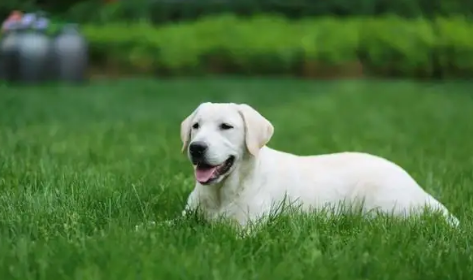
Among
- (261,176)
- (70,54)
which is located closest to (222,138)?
(261,176)

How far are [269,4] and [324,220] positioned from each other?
51.5ft

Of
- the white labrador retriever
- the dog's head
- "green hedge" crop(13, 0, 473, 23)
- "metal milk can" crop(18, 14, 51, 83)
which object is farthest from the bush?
the dog's head

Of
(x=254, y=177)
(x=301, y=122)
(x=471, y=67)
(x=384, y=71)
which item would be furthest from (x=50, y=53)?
(x=254, y=177)

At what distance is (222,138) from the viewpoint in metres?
4.06

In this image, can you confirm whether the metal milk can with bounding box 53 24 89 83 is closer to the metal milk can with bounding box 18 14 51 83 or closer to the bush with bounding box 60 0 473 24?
the metal milk can with bounding box 18 14 51 83

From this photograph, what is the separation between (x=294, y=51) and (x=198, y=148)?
1314 cm

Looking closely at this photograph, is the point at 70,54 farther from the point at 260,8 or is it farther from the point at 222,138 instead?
the point at 222,138

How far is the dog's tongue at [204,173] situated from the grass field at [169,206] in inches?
9.3

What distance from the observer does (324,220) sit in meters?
3.98

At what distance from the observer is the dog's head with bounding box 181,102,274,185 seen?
399 centimetres

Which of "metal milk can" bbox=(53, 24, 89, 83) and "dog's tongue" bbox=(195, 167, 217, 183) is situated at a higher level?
"dog's tongue" bbox=(195, 167, 217, 183)

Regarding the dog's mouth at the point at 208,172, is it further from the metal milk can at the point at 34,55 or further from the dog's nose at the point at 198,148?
the metal milk can at the point at 34,55

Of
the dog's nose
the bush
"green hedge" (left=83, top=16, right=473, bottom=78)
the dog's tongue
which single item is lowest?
"green hedge" (left=83, top=16, right=473, bottom=78)

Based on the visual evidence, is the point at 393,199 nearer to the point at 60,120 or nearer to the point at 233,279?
the point at 233,279
